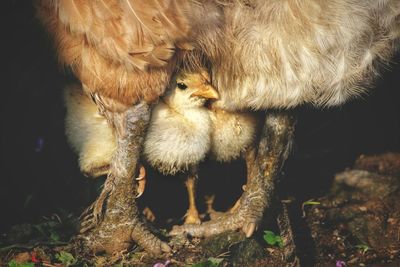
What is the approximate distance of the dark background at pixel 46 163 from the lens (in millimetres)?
2008

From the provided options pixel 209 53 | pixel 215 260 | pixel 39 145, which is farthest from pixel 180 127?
pixel 39 145

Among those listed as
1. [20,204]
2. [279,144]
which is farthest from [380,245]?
[20,204]

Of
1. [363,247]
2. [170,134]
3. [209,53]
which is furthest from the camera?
[363,247]

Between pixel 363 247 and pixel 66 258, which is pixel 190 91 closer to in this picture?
pixel 66 258

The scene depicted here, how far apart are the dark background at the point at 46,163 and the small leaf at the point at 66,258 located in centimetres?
25

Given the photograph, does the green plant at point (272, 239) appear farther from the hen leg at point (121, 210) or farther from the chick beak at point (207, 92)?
the chick beak at point (207, 92)

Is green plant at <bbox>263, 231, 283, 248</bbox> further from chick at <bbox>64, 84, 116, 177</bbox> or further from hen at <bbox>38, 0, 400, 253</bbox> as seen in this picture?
chick at <bbox>64, 84, 116, 177</bbox>

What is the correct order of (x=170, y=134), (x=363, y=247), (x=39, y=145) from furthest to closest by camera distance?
(x=39, y=145), (x=363, y=247), (x=170, y=134)

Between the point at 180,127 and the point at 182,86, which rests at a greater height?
the point at 182,86

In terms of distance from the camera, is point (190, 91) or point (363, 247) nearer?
point (190, 91)

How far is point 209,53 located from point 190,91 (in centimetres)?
22

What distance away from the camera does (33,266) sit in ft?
5.38

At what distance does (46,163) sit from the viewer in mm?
2250

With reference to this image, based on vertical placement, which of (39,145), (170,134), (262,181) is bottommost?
(39,145)
